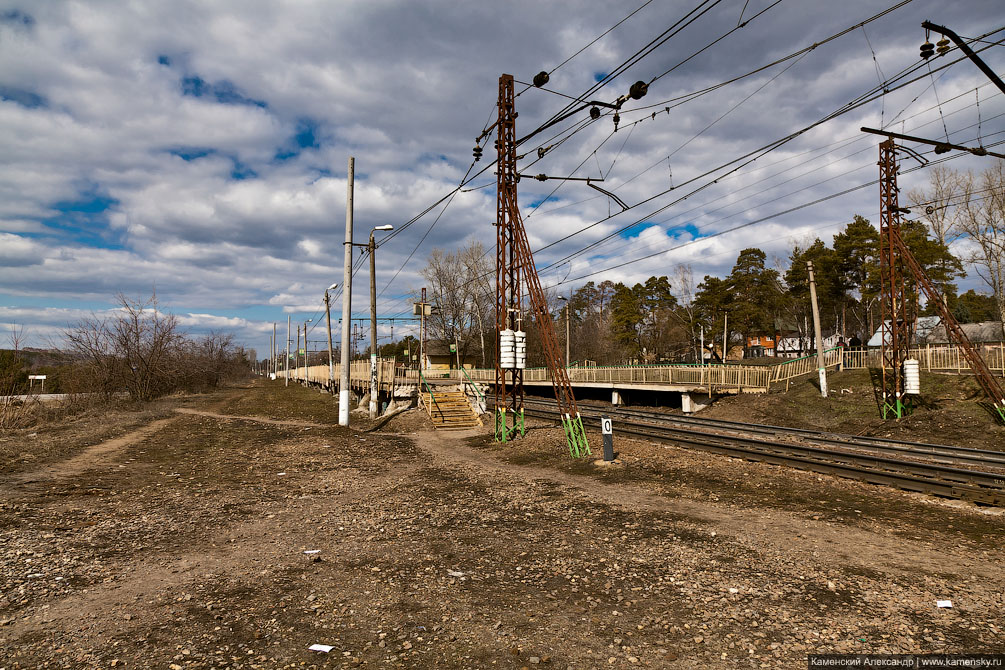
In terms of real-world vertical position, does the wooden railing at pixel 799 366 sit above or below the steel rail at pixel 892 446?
above

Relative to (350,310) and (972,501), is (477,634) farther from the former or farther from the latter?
(350,310)

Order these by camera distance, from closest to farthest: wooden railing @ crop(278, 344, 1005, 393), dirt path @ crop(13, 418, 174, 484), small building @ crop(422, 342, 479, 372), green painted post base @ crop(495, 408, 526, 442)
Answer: dirt path @ crop(13, 418, 174, 484), green painted post base @ crop(495, 408, 526, 442), wooden railing @ crop(278, 344, 1005, 393), small building @ crop(422, 342, 479, 372)

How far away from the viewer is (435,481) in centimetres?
1202

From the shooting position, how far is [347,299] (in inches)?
831

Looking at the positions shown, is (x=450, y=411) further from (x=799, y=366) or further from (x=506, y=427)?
(x=799, y=366)

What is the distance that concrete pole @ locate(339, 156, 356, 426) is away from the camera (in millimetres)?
20984

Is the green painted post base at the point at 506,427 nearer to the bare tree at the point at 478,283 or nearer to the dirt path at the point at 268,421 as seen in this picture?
the dirt path at the point at 268,421

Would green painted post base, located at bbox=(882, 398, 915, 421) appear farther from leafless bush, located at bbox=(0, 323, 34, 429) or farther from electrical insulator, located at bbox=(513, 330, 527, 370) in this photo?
leafless bush, located at bbox=(0, 323, 34, 429)

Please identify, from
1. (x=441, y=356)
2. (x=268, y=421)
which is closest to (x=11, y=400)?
(x=268, y=421)

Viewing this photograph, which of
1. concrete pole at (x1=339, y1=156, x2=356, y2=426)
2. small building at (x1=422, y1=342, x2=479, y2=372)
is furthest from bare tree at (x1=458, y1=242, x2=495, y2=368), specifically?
concrete pole at (x1=339, y1=156, x2=356, y2=426)

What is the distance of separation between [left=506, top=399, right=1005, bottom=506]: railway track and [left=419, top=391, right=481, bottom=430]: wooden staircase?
20.9 ft

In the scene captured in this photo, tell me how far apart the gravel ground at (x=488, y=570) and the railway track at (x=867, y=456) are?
733mm

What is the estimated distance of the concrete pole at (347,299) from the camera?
68.8ft

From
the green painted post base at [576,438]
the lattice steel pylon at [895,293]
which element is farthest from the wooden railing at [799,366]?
the green painted post base at [576,438]
